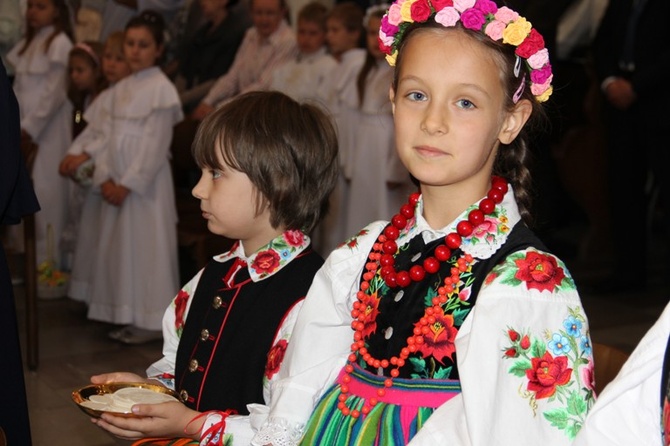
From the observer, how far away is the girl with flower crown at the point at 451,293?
65.1 inches

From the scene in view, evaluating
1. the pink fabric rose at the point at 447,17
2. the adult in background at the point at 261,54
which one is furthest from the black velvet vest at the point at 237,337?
the adult in background at the point at 261,54

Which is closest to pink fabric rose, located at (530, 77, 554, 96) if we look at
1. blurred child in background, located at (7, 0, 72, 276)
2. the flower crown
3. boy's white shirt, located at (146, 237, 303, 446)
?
the flower crown

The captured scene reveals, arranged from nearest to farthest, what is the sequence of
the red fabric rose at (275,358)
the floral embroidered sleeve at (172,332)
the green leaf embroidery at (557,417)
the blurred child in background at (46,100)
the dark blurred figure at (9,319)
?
the green leaf embroidery at (557,417)
the red fabric rose at (275,358)
the floral embroidered sleeve at (172,332)
the dark blurred figure at (9,319)
the blurred child in background at (46,100)

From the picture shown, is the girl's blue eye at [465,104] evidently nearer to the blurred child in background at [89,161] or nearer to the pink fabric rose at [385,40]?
the pink fabric rose at [385,40]

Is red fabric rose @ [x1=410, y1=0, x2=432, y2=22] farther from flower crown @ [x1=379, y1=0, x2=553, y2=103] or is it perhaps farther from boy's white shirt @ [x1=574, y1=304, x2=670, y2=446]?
boy's white shirt @ [x1=574, y1=304, x2=670, y2=446]

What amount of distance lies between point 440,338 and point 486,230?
0.22 meters

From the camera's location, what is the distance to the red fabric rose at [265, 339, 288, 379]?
2.14 metres

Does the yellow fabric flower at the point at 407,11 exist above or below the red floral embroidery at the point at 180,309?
above

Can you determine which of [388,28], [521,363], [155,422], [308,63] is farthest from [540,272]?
[308,63]

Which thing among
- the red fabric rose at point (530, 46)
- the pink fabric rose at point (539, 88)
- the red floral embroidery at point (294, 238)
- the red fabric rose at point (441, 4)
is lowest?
the red floral embroidery at point (294, 238)

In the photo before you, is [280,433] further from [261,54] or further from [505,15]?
[261,54]

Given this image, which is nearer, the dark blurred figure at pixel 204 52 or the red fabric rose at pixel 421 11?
the red fabric rose at pixel 421 11

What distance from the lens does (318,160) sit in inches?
94.0

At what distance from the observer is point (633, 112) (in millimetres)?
5746
